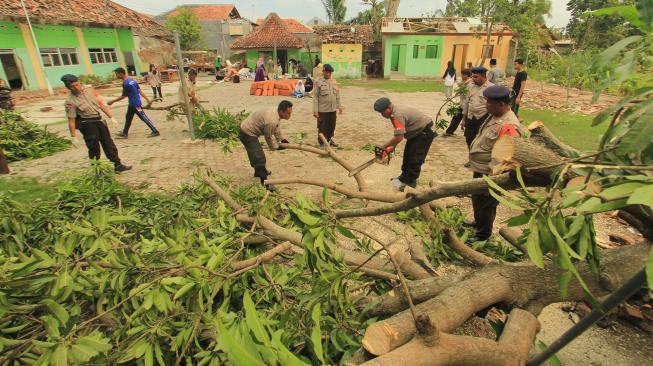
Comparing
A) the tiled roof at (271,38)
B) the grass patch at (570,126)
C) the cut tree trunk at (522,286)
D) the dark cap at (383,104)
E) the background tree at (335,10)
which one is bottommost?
the grass patch at (570,126)

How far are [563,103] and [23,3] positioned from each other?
74.7 feet

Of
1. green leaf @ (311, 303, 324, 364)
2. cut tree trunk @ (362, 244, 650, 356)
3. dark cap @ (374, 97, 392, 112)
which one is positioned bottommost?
cut tree trunk @ (362, 244, 650, 356)

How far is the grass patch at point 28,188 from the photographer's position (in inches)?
189

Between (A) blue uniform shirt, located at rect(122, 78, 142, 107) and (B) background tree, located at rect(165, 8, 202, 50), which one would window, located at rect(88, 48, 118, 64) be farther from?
(A) blue uniform shirt, located at rect(122, 78, 142, 107)

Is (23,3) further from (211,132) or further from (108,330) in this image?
(108,330)

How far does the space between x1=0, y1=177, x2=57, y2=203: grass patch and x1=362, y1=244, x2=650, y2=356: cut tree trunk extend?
5357 millimetres

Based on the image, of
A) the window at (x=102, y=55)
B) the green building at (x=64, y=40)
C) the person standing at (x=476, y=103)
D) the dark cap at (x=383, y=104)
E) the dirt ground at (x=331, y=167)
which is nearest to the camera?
the dirt ground at (x=331, y=167)

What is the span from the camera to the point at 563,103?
12.4 metres

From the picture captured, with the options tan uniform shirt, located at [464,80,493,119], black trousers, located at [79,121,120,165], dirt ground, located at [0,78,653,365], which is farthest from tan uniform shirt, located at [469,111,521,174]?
black trousers, located at [79,121,120,165]

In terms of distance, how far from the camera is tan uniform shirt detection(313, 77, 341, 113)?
21.5ft

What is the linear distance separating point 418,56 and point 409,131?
1903 centimetres

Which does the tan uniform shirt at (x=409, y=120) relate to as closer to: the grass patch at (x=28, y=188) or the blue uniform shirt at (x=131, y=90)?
the grass patch at (x=28, y=188)

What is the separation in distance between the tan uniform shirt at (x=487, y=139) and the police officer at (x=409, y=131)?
106 cm

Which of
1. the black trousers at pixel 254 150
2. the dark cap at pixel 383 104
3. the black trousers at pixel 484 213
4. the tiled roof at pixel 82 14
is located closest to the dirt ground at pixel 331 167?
the black trousers at pixel 254 150
